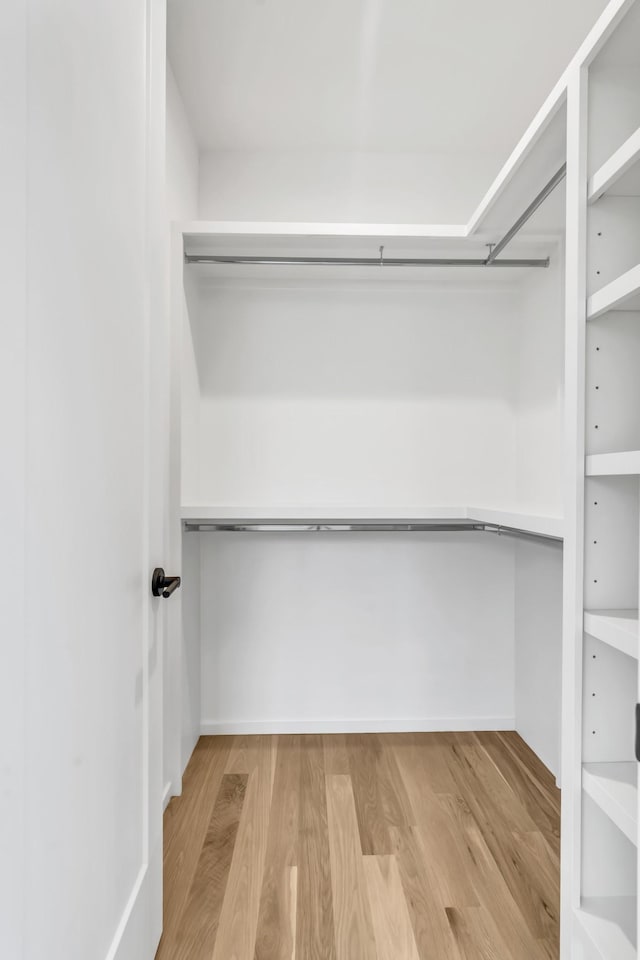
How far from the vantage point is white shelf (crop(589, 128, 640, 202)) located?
3.34 feet

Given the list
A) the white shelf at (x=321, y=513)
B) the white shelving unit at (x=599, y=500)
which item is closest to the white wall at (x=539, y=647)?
the white shelf at (x=321, y=513)

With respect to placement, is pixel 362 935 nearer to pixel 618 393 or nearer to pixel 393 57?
pixel 618 393

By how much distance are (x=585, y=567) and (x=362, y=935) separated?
1055 millimetres

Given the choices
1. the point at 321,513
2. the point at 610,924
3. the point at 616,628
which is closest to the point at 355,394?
the point at 321,513

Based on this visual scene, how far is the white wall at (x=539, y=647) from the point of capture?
2.21m

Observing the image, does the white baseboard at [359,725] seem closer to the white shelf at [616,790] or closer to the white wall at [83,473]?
the white wall at [83,473]

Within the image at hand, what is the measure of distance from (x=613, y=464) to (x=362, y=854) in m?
1.36

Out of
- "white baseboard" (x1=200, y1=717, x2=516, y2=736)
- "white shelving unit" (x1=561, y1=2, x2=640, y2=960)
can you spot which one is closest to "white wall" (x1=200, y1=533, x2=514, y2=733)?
"white baseboard" (x1=200, y1=717, x2=516, y2=736)

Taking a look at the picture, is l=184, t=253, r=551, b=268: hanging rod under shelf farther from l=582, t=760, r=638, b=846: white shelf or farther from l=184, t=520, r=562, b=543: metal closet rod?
l=582, t=760, r=638, b=846: white shelf

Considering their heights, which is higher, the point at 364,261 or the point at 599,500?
the point at 364,261

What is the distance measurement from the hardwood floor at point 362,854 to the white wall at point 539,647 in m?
0.14

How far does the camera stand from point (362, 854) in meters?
1.71

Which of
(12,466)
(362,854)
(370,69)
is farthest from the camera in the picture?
(370,69)

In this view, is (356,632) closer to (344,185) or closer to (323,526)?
(323,526)
